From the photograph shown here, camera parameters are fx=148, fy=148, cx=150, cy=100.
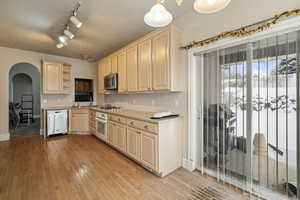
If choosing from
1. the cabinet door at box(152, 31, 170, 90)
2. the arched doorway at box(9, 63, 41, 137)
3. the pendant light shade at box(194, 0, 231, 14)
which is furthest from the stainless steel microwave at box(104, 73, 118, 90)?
the arched doorway at box(9, 63, 41, 137)

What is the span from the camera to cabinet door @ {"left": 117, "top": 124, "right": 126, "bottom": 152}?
3131mm

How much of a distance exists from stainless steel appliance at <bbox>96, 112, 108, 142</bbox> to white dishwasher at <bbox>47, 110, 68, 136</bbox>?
144 centimetres

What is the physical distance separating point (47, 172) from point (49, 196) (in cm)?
75

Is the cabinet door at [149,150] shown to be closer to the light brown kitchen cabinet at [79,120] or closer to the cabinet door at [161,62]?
the cabinet door at [161,62]

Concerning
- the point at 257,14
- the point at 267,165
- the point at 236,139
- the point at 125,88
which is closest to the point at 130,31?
the point at 125,88

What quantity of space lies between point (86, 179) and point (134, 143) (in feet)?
3.17

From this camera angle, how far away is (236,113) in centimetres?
213

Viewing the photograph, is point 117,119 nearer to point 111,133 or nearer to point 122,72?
point 111,133

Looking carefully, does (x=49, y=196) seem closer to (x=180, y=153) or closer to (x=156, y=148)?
(x=156, y=148)

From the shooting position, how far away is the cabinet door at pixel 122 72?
3742 mm

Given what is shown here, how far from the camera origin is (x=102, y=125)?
160 inches

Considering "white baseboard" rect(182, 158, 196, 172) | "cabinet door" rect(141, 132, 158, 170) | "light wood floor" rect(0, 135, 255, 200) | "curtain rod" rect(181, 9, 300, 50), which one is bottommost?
"light wood floor" rect(0, 135, 255, 200)

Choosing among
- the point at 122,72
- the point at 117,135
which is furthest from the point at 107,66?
the point at 117,135

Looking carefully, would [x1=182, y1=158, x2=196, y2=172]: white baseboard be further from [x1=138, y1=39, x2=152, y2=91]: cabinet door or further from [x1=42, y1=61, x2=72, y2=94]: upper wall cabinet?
[x1=42, y1=61, x2=72, y2=94]: upper wall cabinet
